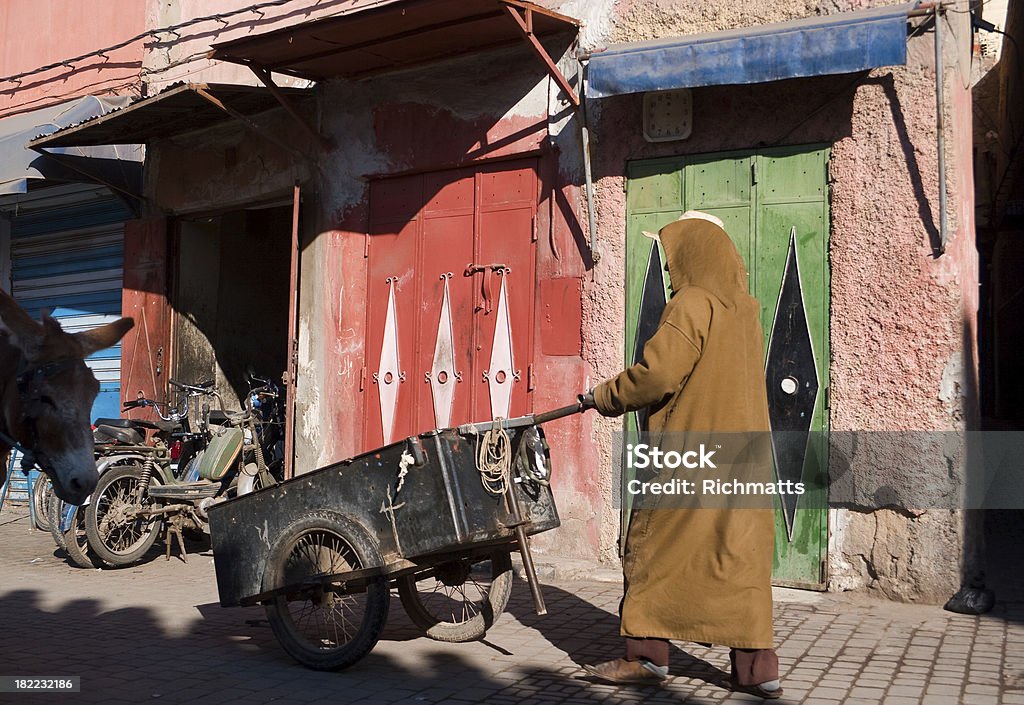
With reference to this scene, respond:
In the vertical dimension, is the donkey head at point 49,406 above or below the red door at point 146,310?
below

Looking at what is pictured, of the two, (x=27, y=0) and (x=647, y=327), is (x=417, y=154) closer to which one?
(x=647, y=327)

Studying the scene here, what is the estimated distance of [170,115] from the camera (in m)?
9.59

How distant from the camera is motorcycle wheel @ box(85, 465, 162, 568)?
7875 millimetres

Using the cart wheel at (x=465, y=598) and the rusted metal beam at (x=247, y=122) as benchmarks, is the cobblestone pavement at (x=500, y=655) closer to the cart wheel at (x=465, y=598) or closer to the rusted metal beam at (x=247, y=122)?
the cart wheel at (x=465, y=598)

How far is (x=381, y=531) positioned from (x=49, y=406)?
1.55 meters

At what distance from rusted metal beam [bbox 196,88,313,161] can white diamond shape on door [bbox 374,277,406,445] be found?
1533 mm

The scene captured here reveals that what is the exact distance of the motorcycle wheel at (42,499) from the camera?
8922 mm

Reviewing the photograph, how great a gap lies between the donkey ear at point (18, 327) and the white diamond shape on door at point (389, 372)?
15.9ft

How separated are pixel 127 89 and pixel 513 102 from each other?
5.32 meters

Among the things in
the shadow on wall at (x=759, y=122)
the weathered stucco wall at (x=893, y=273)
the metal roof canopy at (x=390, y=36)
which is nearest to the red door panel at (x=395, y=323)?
the metal roof canopy at (x=390, y=36)

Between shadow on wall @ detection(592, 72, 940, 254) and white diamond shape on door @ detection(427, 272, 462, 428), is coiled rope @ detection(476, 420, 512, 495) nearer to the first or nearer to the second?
shadow on wall @ detection(592, 72, 940, 254)

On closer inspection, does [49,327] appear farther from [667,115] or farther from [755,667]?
[667,115]

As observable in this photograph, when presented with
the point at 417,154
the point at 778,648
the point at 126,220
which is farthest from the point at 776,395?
the point at 126,220

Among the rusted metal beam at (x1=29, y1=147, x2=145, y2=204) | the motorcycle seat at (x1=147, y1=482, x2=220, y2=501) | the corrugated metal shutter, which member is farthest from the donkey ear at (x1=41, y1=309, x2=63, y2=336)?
the corrugated metal shutter
